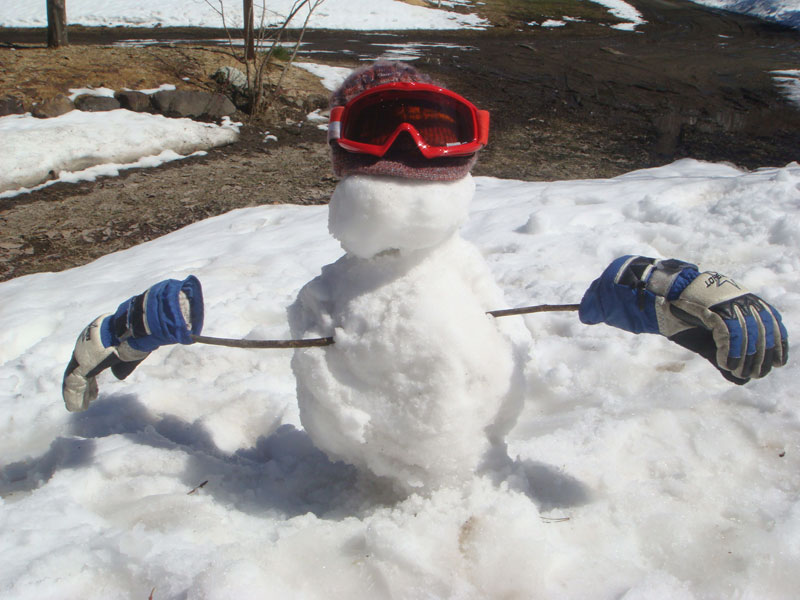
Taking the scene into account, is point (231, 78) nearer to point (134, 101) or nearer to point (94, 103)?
point (134, 101)

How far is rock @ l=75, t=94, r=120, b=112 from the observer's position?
733 centimetres

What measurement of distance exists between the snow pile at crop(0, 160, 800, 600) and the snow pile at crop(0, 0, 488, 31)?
14.8 m

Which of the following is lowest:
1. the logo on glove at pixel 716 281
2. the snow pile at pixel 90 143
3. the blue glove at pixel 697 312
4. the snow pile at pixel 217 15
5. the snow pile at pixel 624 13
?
the snow pile at pixel 90 143

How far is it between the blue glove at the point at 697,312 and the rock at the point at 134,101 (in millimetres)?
7218

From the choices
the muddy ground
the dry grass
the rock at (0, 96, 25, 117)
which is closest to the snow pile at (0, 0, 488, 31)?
the muddy ground

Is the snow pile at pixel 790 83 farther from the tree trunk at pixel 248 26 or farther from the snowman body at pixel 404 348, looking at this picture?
the snowman body at pixel 404 348

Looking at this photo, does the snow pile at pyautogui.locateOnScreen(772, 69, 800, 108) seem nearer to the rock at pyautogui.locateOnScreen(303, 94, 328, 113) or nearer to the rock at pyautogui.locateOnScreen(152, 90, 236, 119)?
the rock at pyautogui.locateOnScreen(303, 94, 328, 113)

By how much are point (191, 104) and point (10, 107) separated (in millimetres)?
1875

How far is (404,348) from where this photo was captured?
5.29 ft

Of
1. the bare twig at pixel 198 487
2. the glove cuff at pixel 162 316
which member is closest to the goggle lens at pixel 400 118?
the glove cuff at pixel 162 316

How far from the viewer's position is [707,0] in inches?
966

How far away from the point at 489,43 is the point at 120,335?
14.7 meters

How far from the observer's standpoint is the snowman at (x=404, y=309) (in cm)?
156

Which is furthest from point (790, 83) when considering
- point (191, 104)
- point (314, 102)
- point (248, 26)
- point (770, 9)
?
point (770, 9)
